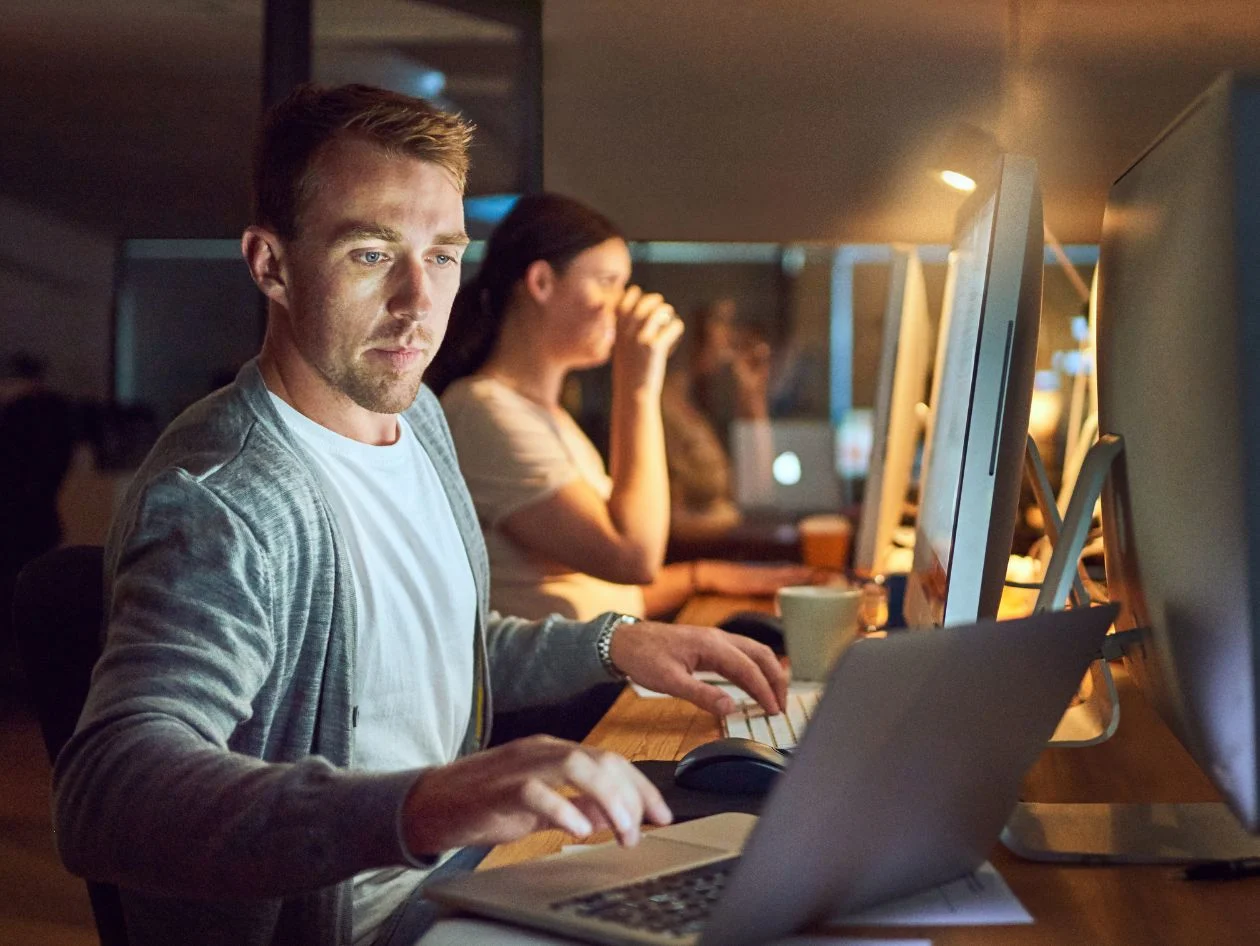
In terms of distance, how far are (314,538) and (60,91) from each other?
2633 millimetres

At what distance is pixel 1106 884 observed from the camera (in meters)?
0.72

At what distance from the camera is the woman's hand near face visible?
2084mm

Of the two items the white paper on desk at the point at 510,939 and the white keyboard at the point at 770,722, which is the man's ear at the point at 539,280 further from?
the white paper on desk at the point at 510,939

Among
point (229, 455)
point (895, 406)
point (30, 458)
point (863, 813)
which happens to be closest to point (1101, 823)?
point (863, 813)

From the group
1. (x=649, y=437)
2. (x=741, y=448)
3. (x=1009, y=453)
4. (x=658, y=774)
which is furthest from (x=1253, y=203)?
(x=741, y=448)

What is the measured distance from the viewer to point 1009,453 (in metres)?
0.87

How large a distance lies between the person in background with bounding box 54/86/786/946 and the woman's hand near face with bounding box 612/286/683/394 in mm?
805

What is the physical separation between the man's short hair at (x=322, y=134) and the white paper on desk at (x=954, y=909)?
0.71m

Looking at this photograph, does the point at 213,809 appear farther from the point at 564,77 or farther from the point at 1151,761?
the point at 564,77

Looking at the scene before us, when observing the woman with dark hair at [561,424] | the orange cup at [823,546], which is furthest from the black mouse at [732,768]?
the orange cup at [823,546]

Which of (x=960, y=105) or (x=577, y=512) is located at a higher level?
(x=960, y=105)

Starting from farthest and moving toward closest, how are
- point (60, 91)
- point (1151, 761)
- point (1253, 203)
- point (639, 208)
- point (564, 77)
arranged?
point (60, 91) < point (639, 208) < point (564, 77) < point (1151, 761) < point (1253, 203)

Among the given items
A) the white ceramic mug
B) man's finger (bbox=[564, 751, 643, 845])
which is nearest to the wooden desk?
man's finger (bbox=[564, 751, 643, 845])

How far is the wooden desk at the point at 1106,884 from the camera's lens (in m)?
0.63
